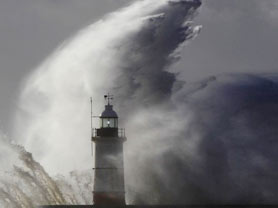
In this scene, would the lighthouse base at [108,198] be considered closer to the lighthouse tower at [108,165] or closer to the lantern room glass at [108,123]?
the lighthouse tower at [108,165]

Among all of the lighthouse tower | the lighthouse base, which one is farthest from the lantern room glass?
the lighthouse base

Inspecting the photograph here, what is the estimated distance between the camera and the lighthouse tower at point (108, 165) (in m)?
63.9

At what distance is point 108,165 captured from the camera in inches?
2522

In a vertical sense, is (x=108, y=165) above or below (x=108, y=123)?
below

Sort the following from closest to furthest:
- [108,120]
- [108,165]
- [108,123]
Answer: [108,165] < [108,123] < [108,120]

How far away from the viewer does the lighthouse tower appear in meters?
63.9

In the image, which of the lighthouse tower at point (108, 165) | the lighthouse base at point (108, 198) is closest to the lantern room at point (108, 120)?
the lighthouse tower at point (108, 165)

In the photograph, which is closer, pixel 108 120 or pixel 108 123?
pixel 108 123

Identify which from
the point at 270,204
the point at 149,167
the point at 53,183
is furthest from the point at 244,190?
the point at 53,183

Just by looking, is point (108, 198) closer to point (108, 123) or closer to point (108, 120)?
point (108, 123)

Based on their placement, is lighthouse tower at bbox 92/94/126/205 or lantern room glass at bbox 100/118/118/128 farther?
lantern room glass at bbox 100/118/118/128

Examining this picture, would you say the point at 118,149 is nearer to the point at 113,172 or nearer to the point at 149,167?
the point at 113,172

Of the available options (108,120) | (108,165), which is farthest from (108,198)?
(108,120)

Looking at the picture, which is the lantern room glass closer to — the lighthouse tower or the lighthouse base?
the lighthouse tower
